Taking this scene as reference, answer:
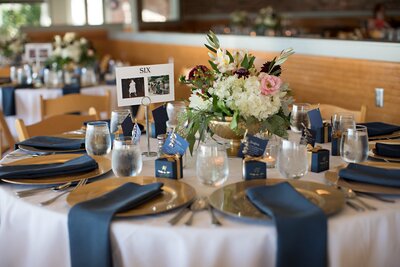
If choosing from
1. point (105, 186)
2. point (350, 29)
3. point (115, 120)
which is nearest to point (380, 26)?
point (350, 29)

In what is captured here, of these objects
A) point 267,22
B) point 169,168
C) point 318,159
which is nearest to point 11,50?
point 267,22

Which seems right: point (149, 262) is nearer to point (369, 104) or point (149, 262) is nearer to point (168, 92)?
point (168, 92)

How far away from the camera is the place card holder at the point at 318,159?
2377 mm

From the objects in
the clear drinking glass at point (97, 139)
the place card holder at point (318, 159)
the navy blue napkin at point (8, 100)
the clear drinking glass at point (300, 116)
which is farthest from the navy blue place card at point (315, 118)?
the navy blue napkin at point (8, 100)

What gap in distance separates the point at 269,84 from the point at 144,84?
2.02ft

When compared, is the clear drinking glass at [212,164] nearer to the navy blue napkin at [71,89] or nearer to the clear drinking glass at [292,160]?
the clear drinking glass at [292,160]

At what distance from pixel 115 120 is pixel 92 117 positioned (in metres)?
0.79

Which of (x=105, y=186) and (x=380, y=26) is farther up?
(x=380, y=26)

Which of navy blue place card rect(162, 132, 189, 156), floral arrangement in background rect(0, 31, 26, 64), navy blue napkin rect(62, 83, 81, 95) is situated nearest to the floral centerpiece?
navy blue place card rect(162, 132, 189, 156)

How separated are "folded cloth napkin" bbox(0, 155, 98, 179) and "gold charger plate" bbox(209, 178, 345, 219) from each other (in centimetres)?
58

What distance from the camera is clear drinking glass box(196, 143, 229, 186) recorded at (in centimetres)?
208

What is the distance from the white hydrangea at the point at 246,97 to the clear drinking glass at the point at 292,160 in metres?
0.30

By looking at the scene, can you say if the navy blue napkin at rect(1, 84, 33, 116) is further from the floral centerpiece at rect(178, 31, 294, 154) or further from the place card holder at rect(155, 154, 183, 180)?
the place card holder at rect(155, 154, 183, 180)

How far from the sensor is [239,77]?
8.09 feet
